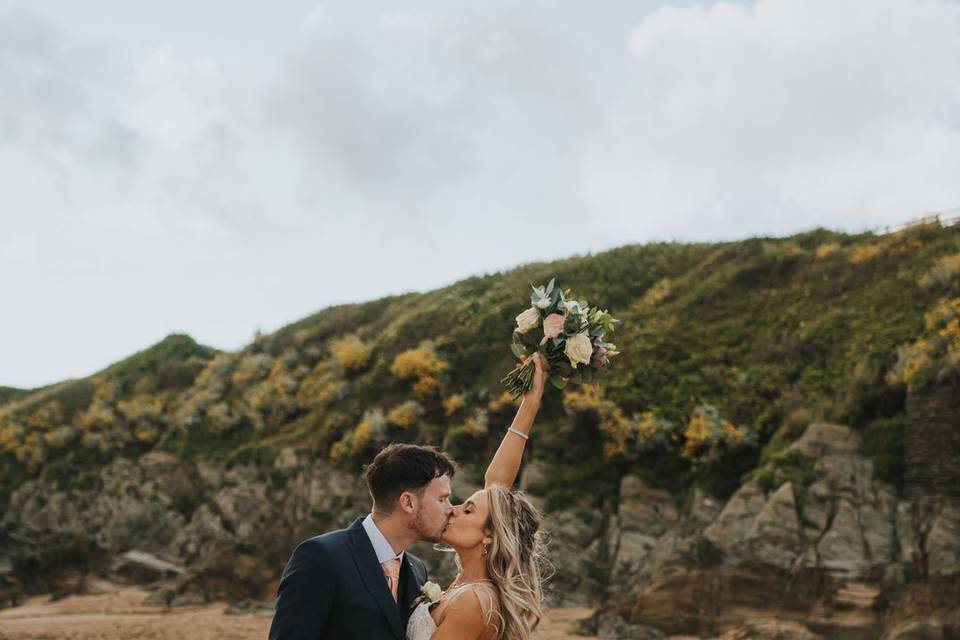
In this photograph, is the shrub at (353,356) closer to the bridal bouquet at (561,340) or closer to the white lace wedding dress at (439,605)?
the bridal bouquet at (561,340)

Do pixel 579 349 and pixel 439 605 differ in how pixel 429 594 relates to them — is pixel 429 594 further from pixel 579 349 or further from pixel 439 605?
pixel 579 349

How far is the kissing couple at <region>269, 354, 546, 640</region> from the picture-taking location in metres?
3.64

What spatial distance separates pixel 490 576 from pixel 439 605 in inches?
11.5

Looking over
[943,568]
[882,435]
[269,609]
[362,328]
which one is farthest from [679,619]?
[362,328]

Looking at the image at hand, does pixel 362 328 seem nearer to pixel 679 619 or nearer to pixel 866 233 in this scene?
pixel 866 233

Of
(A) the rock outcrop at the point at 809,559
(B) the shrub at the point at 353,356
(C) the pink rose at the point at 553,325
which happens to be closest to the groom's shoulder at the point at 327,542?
(C) the pink rose at the point at 553,325

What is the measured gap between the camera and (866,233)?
33.0 m

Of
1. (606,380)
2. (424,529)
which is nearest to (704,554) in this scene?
(606,380)

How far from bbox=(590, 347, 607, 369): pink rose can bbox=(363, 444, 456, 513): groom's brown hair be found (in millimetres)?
1380

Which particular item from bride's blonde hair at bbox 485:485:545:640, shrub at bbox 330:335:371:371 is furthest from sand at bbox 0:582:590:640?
bride's blonde hair at bbox 485:485:545:640

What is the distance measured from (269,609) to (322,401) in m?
12.2

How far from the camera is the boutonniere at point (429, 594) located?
4.05 meters

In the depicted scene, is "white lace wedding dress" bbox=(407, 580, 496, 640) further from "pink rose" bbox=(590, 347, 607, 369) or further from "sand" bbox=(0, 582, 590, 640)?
"sand" bbox=(0, 582, 590, 640)

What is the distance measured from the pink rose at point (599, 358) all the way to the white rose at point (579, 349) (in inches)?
3.3
